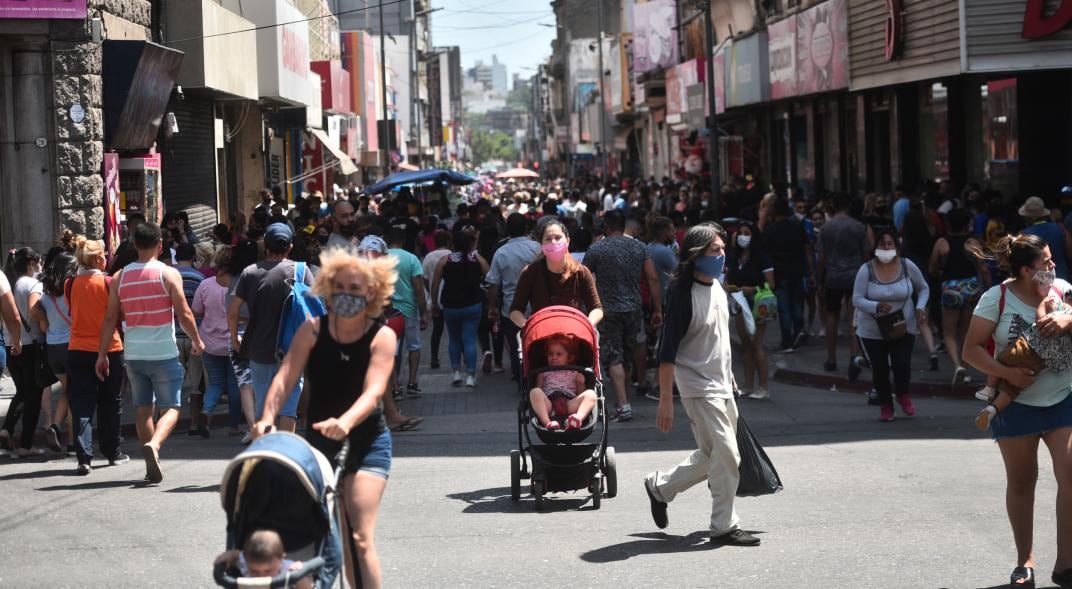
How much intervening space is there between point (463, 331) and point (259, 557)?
1030 centimetres

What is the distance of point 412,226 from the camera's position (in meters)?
19.7

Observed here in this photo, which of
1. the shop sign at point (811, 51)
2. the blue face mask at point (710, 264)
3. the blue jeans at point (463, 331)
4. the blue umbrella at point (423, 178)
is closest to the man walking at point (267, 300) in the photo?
the blue face mask at point (710, 264)

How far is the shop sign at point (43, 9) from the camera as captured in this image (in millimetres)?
16312

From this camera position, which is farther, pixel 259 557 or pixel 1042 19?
pixel 1042 19

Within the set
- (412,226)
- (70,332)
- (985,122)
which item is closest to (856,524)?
(70,332)

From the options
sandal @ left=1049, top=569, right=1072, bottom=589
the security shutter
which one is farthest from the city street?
the security shutter

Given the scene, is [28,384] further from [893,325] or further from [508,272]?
[893,325]

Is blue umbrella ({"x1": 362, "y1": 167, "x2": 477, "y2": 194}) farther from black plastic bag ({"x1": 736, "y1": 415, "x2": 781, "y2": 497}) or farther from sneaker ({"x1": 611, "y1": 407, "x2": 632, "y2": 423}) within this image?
black plastic bag ({"x1": 736, "y1": 415, "x2": 781, "y2": 497})

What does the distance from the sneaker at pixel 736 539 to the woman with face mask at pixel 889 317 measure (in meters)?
4.77

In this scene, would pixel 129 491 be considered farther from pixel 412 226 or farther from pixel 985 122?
pixel 985 122

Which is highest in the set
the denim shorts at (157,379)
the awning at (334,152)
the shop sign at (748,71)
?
the shop sign at (748,71)

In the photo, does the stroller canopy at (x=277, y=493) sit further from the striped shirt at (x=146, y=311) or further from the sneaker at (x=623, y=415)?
the sneaker at (x=623, y=415)

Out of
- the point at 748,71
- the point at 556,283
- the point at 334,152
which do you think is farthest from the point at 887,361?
the point at 334,152

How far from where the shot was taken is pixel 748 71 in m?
32.8
